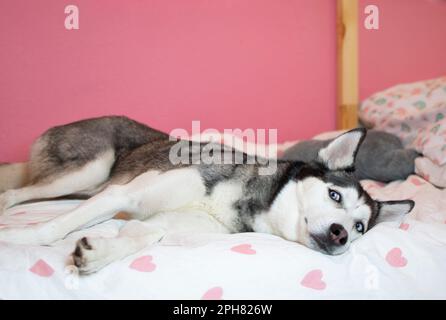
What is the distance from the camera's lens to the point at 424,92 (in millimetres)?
3324

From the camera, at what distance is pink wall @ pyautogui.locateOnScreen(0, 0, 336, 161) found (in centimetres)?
308

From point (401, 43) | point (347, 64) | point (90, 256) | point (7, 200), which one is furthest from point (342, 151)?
point (401, 43)

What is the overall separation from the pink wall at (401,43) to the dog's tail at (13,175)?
3.29m

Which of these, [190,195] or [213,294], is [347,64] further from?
[213,294]

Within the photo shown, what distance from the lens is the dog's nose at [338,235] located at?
1.49 metres

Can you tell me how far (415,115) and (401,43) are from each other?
138 cm

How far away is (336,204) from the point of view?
5.57 ft

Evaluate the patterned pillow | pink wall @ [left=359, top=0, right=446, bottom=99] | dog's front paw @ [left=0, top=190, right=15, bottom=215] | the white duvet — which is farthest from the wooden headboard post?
dog's front paw @ [left=0, top=190, right=15, bottom=215]

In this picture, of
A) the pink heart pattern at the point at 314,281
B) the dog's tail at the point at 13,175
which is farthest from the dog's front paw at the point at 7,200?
the pink heart pattern at the point at 314,281

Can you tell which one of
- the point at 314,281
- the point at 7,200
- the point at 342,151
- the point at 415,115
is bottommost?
the point at 314,281

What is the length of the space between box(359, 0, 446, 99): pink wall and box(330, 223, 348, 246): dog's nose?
297cm

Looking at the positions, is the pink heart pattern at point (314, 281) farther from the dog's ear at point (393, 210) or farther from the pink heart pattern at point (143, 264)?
the dog's ear at point (393, 210)

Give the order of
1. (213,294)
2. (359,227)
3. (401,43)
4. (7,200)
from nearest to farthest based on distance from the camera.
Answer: (213,294)
(359,227)
(7,200)
(401,43)

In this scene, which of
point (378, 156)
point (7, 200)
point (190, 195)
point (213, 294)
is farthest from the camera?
point (378, 156)
